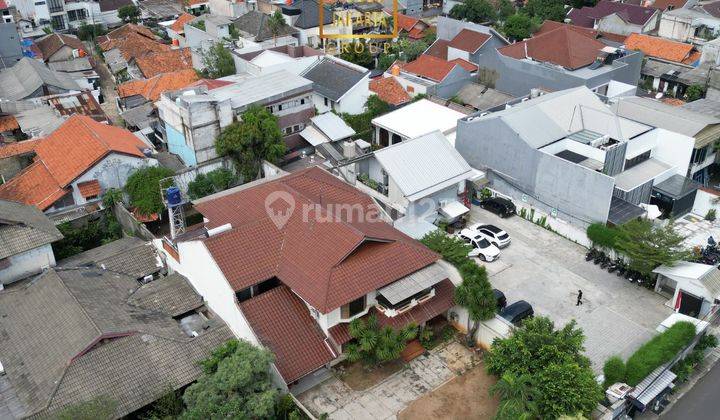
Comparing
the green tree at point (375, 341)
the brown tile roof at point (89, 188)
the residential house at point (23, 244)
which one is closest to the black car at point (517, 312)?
the green tree at point (375, 341)

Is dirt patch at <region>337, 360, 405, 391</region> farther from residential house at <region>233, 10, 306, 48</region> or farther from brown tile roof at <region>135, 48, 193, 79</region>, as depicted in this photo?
brown tile roof at <region>135, 48, 193, 79</region>

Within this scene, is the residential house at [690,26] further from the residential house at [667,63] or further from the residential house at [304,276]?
the residential house at [304,276]

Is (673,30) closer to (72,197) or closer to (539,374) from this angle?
(539,374)

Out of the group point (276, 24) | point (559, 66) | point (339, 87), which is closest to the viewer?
point (339, 87)

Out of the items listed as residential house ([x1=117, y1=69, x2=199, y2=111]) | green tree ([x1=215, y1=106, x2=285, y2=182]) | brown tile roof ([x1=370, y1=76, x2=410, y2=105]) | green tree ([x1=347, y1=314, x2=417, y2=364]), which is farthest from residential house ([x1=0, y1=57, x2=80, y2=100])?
green tree ([x1=347, y1=314, x2=417, y2=364])

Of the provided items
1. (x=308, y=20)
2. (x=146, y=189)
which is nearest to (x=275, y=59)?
(x=308, y=20)

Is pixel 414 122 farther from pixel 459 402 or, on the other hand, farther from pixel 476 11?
pixel 476 11
